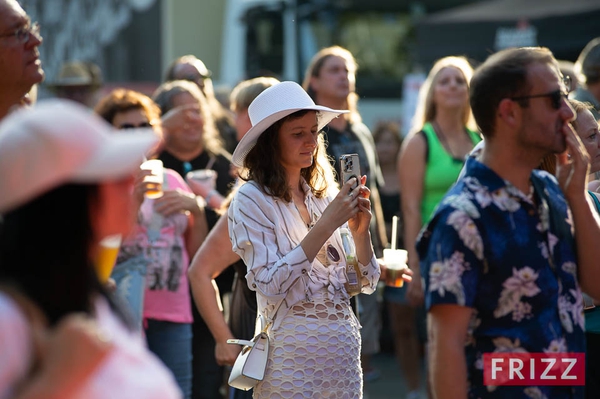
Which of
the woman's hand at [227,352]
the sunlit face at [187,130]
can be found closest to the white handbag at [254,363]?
the woman's hand at [227,352]

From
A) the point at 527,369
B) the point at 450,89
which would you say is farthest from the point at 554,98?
the point at 450,89

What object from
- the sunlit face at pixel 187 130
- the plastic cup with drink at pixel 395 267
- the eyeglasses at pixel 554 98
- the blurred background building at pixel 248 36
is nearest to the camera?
the eyeglasses at pixel 554 98

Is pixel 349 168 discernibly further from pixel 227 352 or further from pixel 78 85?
pixel 78 85

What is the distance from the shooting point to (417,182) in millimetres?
6613

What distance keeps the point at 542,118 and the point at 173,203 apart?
267cm

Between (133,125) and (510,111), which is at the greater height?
(133,125)

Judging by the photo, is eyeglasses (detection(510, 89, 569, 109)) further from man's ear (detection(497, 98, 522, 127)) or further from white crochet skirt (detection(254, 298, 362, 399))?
white crochet skirt (detection(254, 298, 362, 399))

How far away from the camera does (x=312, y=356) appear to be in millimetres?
3803

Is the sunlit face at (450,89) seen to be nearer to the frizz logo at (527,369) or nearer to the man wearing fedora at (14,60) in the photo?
the man wearing fedora at (14,60)

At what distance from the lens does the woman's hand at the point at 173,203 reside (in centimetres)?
535

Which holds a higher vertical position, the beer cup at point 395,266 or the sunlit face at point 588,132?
the sunlit face at point 588,132

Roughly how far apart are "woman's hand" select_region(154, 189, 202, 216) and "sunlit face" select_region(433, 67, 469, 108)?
2.22 meters

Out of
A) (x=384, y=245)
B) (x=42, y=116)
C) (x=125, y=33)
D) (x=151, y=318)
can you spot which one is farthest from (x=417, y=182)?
(x=125, y=33)

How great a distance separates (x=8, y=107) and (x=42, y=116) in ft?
7.16
